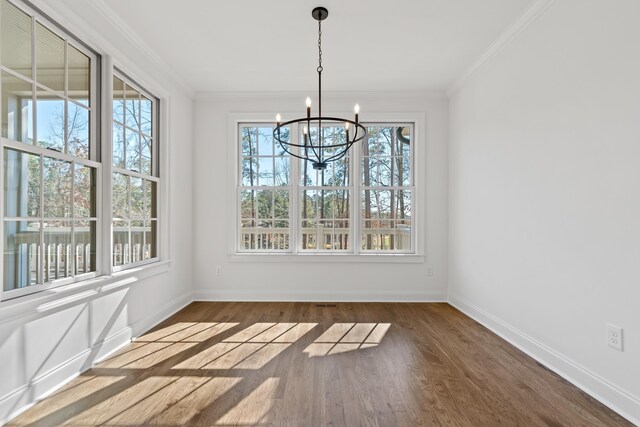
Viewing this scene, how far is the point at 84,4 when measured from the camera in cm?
236

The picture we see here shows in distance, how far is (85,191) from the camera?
248cm

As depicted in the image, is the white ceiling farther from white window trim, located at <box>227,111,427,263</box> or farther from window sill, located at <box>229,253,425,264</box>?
window sill, located at <box>229,253,425,264</box>

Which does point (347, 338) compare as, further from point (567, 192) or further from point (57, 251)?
point (57, 251)

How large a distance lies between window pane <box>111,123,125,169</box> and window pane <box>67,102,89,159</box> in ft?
0.80

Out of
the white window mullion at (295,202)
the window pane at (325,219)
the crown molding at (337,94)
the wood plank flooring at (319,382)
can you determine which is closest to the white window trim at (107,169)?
the wood plank flooring at (319,382)

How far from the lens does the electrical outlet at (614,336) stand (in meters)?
1.87

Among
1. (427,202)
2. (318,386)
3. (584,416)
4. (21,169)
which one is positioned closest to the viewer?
(584,416)

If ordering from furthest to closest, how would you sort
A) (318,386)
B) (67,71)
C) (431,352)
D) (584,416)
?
(431,352), (67,71), (318,386), (584,416)

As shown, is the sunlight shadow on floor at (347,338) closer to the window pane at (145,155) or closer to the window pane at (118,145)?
the window pane at (118,145)

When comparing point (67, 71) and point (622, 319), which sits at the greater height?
point (67, 71)

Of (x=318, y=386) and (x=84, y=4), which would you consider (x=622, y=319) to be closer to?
(x=318, y=386)

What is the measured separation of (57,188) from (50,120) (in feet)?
1.51

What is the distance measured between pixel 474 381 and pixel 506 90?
2518 mm

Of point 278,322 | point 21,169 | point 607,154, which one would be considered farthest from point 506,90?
point 21,169
